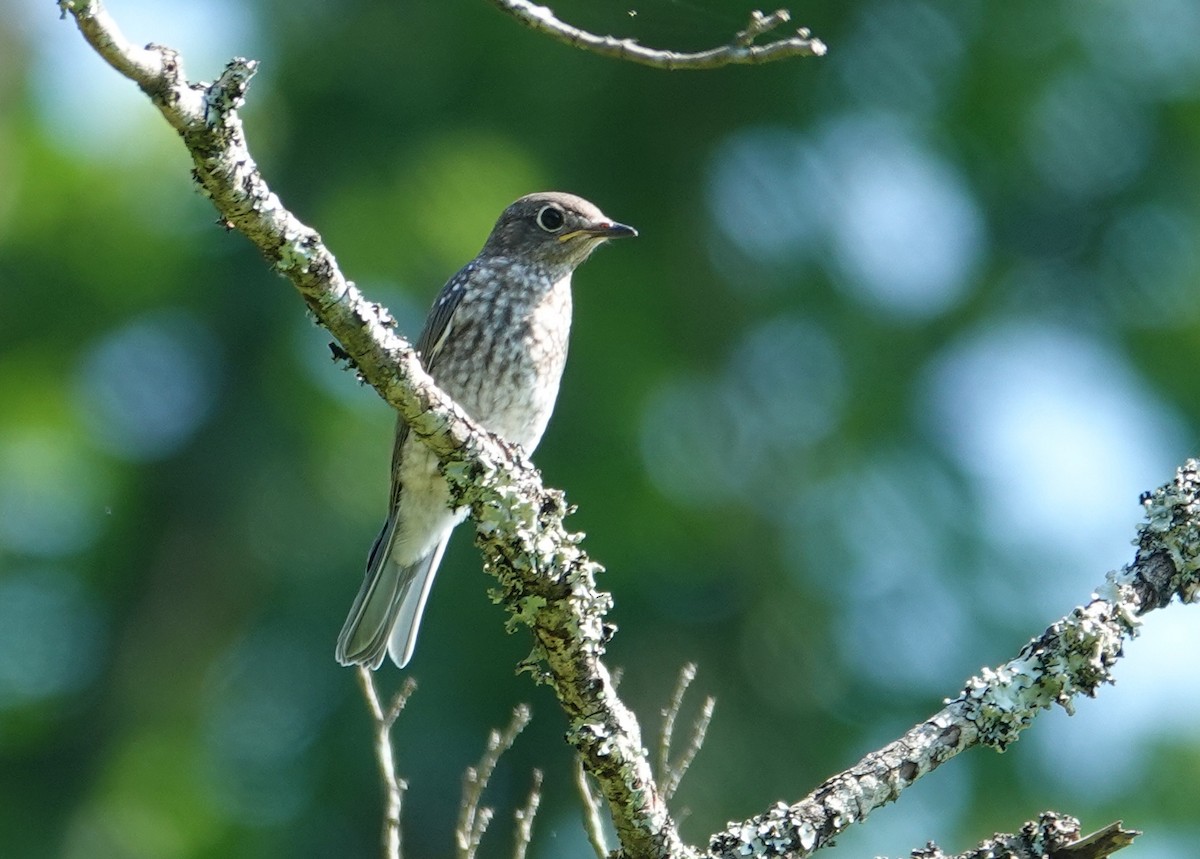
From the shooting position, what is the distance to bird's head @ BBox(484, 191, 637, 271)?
18.9ft

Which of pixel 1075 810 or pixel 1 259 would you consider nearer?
pixel 1075 810

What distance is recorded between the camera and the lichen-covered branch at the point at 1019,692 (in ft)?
11.0

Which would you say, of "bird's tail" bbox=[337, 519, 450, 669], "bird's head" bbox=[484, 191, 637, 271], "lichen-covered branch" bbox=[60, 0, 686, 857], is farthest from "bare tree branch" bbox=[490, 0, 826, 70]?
"bird's tail" bbox=[337, 519, 450, 669]

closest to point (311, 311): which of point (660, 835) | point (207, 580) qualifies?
point (660, 835)

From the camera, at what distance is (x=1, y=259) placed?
11.5 metres

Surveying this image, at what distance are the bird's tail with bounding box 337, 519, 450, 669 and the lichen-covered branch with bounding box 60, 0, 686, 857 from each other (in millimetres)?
1741

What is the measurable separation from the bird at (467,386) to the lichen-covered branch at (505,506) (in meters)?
1.53

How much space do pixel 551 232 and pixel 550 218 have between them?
9cm

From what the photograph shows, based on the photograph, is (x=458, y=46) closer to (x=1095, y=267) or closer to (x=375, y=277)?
(x=375, y=277)

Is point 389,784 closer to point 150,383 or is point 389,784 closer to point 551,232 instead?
point 551,232

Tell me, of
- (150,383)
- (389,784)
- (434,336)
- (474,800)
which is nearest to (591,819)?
(474,800)

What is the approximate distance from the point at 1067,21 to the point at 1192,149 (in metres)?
1.07

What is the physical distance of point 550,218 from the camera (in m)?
5.88

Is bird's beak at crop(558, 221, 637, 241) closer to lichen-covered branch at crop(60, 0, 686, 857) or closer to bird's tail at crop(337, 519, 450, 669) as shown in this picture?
bird's tail at crop(337, 519, 450, 669)
